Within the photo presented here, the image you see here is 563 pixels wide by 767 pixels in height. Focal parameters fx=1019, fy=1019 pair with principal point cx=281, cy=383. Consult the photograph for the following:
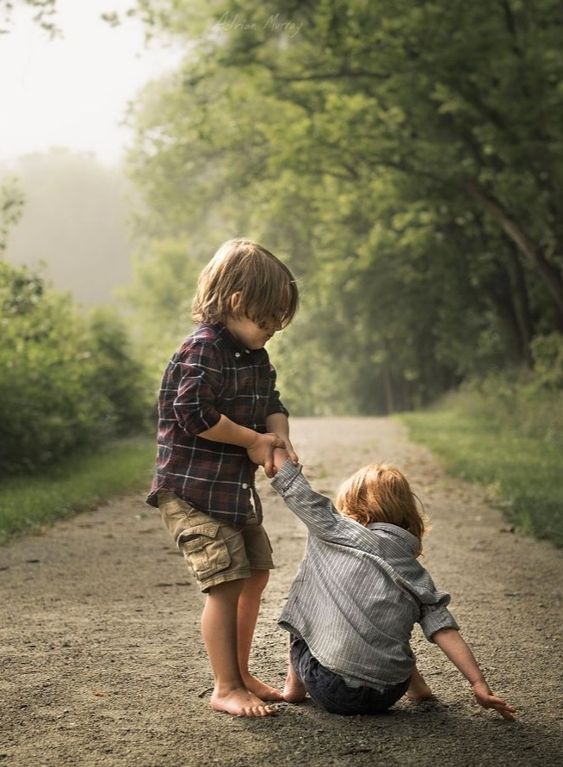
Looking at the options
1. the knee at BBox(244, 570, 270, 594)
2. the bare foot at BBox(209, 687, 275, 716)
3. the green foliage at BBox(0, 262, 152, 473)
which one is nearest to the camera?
the bare foot at BBox(209, 687, 275, 716)

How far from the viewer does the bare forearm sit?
138 inches

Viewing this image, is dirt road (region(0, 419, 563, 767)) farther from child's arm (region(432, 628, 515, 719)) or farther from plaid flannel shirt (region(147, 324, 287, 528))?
plaid flannel shirt (region(147, 324, 287, 528))

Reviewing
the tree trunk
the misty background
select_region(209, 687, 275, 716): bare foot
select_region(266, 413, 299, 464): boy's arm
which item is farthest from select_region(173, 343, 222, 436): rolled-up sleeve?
the tree trunk

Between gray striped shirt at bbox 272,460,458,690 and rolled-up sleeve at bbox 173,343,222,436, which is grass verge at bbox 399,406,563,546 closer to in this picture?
gray striped shirt at bbox 272,460,458,690

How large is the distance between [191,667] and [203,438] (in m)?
1.11

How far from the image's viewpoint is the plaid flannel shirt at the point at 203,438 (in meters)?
3.75

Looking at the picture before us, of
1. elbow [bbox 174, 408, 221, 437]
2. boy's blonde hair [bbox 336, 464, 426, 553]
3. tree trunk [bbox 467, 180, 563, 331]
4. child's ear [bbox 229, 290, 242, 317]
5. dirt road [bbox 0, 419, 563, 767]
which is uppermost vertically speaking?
tree trunk [bbox 467, 180, 563, 331]

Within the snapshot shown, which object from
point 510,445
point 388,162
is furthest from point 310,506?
point 388,162

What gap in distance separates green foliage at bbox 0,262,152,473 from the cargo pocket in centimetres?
818

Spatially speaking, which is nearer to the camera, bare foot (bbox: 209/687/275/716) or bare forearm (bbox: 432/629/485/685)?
bare forearm (bbox: 432/629/485/685)

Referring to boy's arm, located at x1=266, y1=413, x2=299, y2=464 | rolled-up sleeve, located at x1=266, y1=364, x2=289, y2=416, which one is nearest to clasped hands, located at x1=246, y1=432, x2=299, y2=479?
boy's arm, located at x1=266, y1=413, x2=299, y2=464

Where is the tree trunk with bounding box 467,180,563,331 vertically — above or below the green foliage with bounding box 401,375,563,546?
above

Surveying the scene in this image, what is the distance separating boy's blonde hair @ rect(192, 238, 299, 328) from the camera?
3.77 metres

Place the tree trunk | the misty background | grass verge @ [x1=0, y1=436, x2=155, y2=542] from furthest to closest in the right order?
the tree trunk
the misty background
grass verge @ [x1=0, y1=436, x2=155, y2=542]
